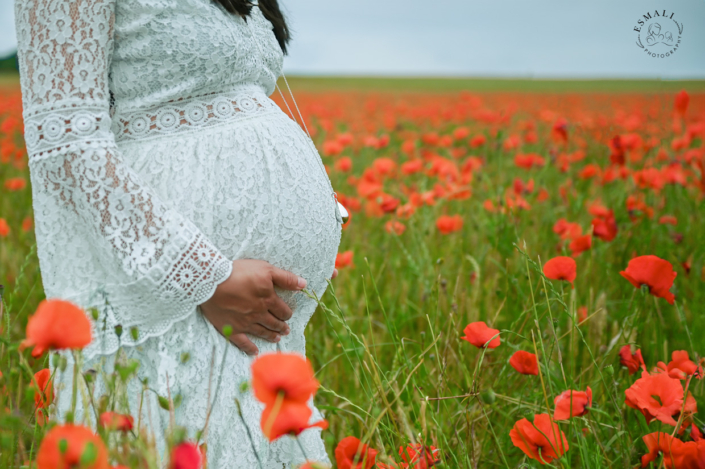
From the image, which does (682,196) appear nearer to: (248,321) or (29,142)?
(248,321)

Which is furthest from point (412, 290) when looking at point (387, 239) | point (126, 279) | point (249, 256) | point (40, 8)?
point (40, 8)

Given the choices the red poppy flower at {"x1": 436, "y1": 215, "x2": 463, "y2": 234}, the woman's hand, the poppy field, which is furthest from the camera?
the red poppy flower at {"x1": 436, "y1": 215, "x2": 463, "y2": 234}

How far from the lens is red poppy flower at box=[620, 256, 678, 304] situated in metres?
0.86

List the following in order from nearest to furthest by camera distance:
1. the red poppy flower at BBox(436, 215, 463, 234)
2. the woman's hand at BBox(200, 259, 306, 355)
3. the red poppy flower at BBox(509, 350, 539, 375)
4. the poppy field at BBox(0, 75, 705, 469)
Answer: the poppy field at BBox(0, 75, 705, 469) < the woman's hand at BBox(200, 259, 306, 355) < the red poppy flower at BBox(509, 350, 539, 375) < the red poppy flower at BBox(436, 215, 463, 234)

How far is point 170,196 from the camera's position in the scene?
71cm

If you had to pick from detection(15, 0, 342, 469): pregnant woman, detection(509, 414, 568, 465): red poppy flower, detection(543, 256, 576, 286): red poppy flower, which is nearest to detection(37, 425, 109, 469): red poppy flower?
detection(15, 0, 342, 469): pregnant woman

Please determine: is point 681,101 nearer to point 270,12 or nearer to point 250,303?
point 270,12

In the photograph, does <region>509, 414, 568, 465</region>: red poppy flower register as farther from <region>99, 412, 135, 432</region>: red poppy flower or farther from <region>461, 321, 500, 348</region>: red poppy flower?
<region>99, 412, 135, 432</region>: red poppy flower

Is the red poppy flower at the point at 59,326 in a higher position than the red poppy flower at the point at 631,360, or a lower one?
higher

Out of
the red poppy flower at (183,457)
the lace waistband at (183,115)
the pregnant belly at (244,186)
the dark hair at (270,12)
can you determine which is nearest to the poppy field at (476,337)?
the red poppy flower at (183,457)

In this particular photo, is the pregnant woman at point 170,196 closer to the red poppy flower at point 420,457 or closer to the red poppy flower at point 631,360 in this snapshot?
the red poppy flower at point 420,457

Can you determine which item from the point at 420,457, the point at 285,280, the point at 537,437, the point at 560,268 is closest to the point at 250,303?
the point at 285,280

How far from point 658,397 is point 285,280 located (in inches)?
20.2

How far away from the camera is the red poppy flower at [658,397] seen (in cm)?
65
